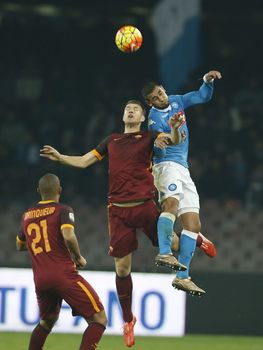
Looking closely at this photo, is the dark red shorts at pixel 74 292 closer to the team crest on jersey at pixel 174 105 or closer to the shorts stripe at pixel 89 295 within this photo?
the shorts stripe at pixel 89 295

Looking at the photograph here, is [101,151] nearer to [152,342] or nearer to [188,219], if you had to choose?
[188,219]

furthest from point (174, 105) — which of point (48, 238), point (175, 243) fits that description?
point (48, 238)

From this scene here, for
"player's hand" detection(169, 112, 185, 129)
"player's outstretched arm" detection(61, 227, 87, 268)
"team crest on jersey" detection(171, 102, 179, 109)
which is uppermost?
"team crest on jersey" detection(171, 102, 179, 109)

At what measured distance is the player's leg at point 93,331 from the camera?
881 cm

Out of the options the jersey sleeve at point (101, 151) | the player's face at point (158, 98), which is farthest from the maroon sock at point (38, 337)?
the player's face at point (158, 98)

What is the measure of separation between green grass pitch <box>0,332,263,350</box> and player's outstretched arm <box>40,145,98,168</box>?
2.46 m

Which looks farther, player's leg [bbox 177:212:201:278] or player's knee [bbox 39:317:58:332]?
player's leg [bbox 177:212:201:278]

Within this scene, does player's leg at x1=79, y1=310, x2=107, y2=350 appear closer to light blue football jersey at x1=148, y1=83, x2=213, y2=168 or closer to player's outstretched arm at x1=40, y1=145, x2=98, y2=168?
player's outstretched arm at x1=40, y1=145, x2=98, y2=168

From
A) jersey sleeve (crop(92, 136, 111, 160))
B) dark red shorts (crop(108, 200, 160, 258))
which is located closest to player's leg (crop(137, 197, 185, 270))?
dark red shorts (crop(108, 200, 160, 258))

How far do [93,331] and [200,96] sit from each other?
2171 mm

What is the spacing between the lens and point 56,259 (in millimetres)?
8758

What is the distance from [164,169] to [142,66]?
1252 cm

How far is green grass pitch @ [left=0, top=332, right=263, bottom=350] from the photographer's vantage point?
1160cm

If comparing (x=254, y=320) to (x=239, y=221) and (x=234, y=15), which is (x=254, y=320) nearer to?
(x=239, y=221)
